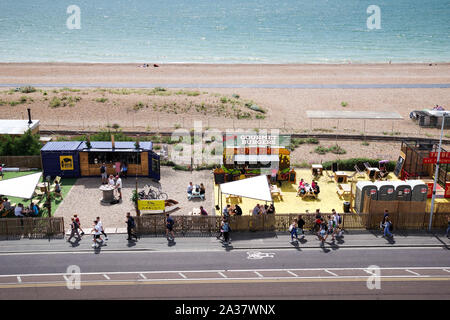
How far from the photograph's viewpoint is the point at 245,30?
157875 millimetres

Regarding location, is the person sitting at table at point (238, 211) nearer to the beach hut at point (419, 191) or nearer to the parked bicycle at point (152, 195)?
the parked bicycle at point (152, 195)

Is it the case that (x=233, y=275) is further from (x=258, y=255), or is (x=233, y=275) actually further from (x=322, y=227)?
(x=322, y=227)

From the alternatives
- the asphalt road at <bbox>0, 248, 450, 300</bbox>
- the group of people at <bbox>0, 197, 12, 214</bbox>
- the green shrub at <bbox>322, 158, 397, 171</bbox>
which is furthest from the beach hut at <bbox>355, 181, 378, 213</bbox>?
the group of people at <bbox>0, 197, 12, 214</bbox>

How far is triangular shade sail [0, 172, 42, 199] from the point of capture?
24.7 metres

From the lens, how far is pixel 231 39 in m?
136

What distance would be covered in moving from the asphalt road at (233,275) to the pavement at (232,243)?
19.3 inches

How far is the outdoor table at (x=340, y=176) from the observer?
30844 mm

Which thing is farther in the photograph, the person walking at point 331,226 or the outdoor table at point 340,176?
the outdoor table at point 340,176

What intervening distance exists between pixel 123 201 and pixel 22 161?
10.0m

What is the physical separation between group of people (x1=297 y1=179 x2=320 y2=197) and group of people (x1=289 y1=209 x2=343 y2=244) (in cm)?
478

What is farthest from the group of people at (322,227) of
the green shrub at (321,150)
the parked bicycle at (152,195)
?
the green shrub at (321,150)

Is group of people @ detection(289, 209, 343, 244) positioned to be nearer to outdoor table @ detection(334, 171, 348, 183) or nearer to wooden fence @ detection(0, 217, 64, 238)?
outdoor table @ detection(334, 171, 348, 183)

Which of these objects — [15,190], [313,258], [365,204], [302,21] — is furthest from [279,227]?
[302,21]
